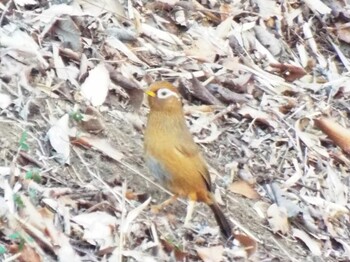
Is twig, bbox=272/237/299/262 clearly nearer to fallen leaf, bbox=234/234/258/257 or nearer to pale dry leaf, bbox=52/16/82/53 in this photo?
fallen leaf, bbox=234/234/258/257

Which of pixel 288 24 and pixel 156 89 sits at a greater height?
pixel 156 89

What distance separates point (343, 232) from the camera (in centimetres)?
627

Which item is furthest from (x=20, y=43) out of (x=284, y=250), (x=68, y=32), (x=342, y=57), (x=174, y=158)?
(x=342, y=57)

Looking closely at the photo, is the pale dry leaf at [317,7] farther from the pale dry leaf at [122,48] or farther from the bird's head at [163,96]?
the bird's head at [163,96]

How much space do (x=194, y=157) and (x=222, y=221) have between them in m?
0.35

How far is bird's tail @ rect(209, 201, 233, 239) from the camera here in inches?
223

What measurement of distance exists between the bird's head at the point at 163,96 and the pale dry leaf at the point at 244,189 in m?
0.60

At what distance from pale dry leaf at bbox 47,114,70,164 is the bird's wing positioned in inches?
22.3

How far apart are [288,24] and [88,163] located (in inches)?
109

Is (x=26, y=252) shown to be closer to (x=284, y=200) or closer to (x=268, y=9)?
(x=284, y=200)

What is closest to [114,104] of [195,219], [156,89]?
[156,89]

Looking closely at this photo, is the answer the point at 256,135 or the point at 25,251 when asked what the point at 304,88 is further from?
the point at 25,251

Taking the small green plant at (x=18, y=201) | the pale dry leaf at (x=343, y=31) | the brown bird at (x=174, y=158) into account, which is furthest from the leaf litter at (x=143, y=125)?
the pale dry leaf at (x=343, y=31)

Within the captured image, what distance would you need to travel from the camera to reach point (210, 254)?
5.43 m
